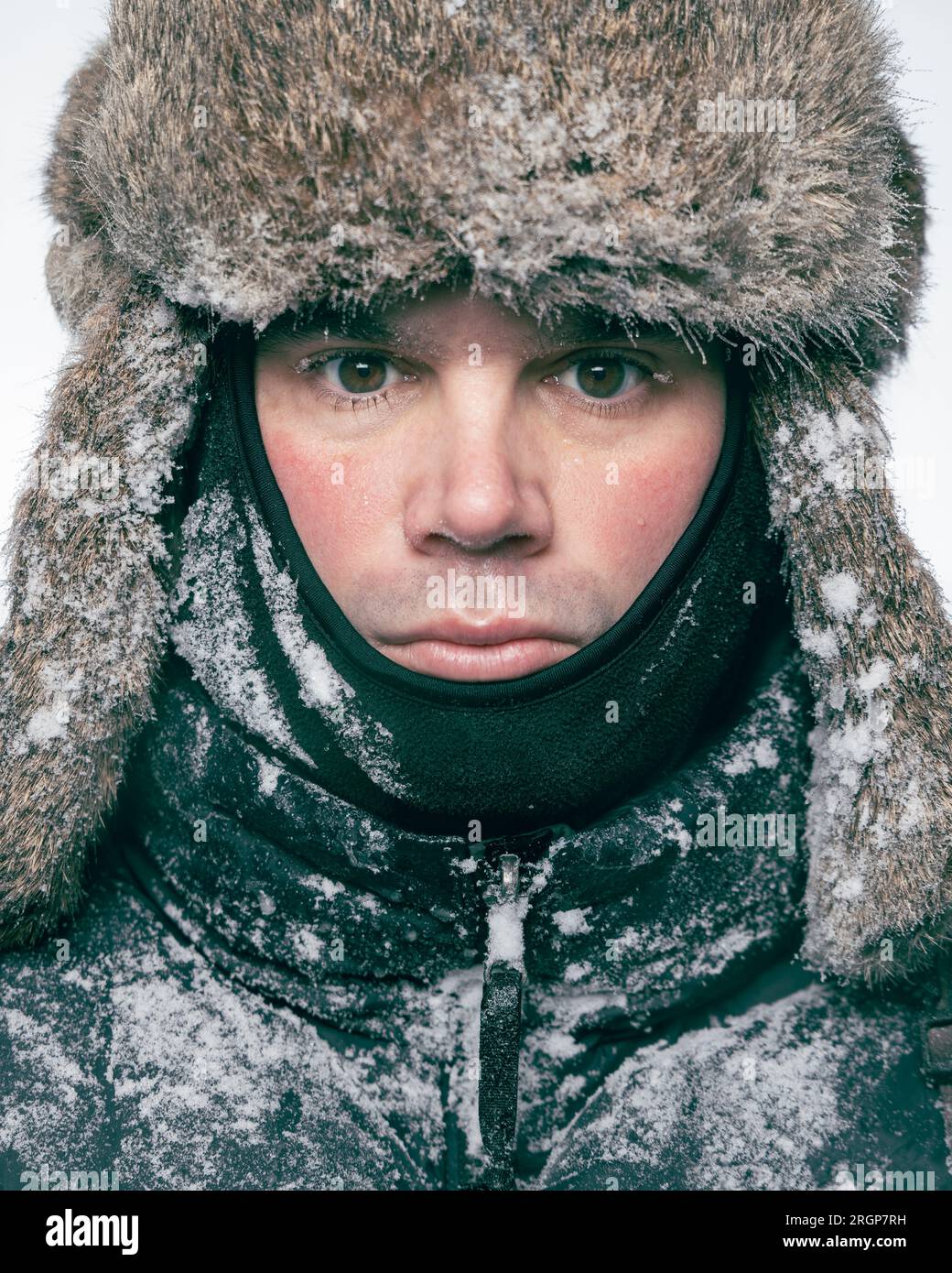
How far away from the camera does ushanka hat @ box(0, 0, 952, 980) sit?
1188 mm

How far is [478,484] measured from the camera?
1.25 meters

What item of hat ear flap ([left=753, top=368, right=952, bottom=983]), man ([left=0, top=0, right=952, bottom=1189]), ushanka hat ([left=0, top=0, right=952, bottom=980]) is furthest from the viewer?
hat ear flap ([left=753, top=368, right=952, bottom=983])

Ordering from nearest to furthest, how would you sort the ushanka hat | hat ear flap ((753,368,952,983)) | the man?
the ushanka hat, the man, hat ear flap ((753,368,952,983))

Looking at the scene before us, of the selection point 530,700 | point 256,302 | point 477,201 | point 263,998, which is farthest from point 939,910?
point 256,302

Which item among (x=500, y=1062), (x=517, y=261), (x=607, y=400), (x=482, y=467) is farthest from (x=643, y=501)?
(x=500, y=1062)

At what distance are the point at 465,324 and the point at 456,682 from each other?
1.50 ft

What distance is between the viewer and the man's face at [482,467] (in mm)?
1280

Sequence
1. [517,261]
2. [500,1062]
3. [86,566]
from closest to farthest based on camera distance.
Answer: [517,261]
[500,1062]
[86,566]

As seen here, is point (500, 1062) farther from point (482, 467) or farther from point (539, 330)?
point (539, 330)

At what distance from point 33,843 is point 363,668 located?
0.52 meters

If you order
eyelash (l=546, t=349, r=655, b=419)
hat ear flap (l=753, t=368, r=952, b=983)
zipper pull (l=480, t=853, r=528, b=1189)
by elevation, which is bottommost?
zipper pull (l=480, t=853, r=528, b=1189)

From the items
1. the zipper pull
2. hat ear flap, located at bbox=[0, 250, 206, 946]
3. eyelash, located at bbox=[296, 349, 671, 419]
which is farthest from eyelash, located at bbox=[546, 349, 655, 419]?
the zipper pull

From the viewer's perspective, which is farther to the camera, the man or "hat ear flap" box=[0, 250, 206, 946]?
"hat ear flap" box=[0, 250, 206, 946]

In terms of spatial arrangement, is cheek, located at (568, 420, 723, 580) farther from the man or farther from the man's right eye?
the man's right eye
